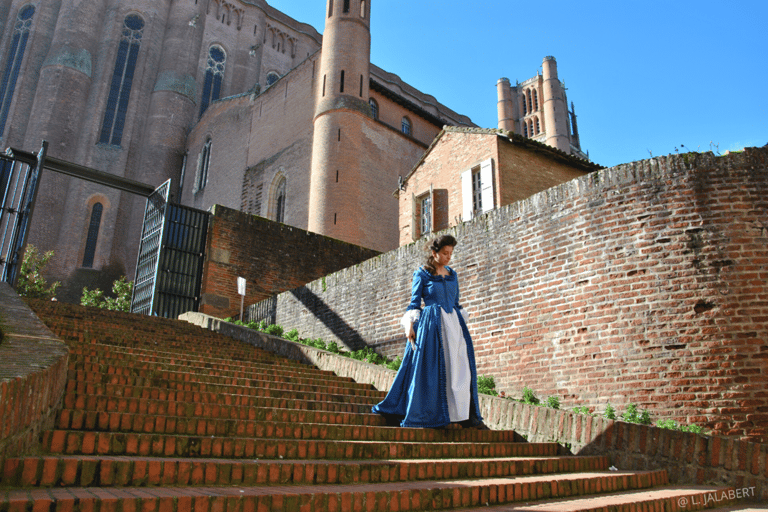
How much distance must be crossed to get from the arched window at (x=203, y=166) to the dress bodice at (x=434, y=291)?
1137 inches

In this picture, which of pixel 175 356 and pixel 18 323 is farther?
pixel 175 356

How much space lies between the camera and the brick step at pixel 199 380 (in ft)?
15.5

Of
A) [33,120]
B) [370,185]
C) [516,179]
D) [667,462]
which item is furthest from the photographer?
[33,120]

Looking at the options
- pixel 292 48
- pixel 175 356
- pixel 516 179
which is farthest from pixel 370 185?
pixel 292 48

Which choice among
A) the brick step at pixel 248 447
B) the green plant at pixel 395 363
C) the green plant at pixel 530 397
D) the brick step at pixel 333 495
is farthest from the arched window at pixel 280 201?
the brick step at pixel 333 495

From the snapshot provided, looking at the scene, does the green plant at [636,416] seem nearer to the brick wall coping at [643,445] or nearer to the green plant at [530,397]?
the green plant at [530,397]

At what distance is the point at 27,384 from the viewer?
8.72ft

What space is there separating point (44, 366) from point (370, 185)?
20.9 meters

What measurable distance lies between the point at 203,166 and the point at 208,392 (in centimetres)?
2959

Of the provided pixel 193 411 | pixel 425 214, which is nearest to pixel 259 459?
pixel 193 411

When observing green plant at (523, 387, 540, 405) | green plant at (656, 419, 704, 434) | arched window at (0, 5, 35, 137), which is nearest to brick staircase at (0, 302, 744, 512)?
green plant at (656, 419, 704, 434)

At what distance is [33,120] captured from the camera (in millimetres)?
32219

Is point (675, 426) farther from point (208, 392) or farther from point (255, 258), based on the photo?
point (255, 258)

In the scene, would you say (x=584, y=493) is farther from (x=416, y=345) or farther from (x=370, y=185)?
(x=370, y=185)
